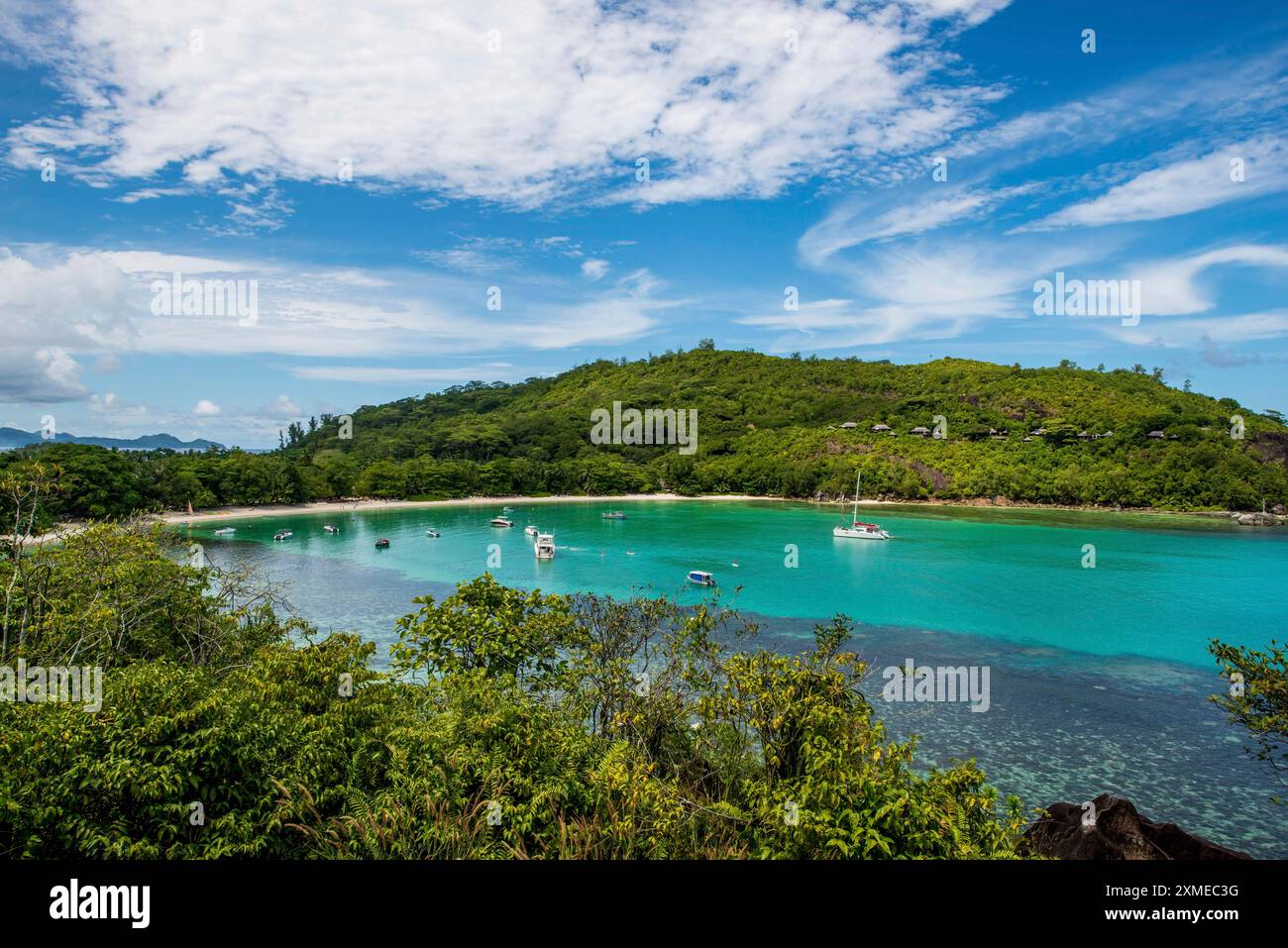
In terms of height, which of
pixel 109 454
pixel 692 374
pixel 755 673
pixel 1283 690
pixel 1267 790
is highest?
pixel 692 374

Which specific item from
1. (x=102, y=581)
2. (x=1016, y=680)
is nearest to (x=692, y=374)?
(x=1016, y=680)

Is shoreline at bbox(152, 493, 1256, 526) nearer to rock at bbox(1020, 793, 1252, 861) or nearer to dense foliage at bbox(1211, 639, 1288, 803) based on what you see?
rock at bbox(1020, 793, 1252, 861)

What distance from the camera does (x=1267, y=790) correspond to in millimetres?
14898

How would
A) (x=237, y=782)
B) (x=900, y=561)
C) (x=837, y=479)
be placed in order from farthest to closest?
(x=837, y=479) < (x=900, y=561) < (x=237, y=782)

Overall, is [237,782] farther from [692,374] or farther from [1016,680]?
[692,374]

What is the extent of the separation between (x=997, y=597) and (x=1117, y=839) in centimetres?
2605

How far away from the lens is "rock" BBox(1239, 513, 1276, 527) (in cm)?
6443

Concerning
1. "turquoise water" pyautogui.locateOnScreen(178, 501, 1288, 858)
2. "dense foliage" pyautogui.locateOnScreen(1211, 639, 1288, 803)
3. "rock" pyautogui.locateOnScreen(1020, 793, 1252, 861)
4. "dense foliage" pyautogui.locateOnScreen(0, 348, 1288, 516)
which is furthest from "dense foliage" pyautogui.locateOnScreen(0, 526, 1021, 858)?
"dense foliage" pyautogui.locateOnScreen(0, 348, 1288, 516)

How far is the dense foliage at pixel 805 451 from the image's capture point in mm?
70312

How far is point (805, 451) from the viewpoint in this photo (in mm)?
94250

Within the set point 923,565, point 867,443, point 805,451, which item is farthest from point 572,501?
point 923,565

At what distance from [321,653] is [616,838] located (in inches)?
223

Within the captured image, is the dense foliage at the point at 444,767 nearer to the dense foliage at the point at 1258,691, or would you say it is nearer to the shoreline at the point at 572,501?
the dense foliage at the point at 1258,691
